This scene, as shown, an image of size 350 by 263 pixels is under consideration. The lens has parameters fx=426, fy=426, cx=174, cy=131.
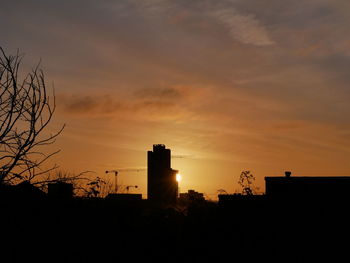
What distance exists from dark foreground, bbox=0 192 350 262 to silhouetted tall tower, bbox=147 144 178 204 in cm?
10467

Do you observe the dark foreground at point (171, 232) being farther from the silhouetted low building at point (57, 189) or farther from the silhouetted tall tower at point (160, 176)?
the silhouetted tall tower at point (160, 176)

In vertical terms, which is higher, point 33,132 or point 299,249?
point 33,132

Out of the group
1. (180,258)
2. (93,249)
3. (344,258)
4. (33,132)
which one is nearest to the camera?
(33,132)

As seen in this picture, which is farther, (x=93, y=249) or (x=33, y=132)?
(x=93, y=249)

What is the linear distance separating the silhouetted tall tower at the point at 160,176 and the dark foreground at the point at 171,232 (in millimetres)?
104672

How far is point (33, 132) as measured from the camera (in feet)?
21.4

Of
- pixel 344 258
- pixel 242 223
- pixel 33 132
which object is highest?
pixel 33 132

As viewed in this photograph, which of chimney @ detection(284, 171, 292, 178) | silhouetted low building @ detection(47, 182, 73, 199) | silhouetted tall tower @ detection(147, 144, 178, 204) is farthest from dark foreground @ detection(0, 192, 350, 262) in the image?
silhouetted tall tower @ detection(147, 144, 178, 204)

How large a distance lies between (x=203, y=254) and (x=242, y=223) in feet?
12.4

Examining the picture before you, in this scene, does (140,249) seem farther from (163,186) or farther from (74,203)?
(163,186)

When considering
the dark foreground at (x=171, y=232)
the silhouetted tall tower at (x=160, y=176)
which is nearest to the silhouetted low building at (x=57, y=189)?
the dark foreground at (x=171, y=232)

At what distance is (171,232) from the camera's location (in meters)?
21.1

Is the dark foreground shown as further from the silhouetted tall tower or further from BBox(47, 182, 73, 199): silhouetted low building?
the silhouetted tall tower

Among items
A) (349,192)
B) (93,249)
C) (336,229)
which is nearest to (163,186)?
(349,192)
